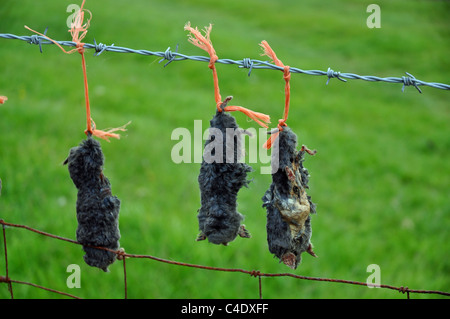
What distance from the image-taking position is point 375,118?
286 inches

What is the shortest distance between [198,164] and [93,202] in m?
4.11

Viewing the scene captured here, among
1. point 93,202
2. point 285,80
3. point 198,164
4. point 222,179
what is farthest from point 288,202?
point 198,164

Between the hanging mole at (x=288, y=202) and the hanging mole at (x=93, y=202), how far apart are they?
587 mm

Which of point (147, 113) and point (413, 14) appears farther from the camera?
point (413, 14)

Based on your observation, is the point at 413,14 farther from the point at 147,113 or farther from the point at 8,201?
the point at 8,201

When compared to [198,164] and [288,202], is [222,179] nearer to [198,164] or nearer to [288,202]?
[288,202]

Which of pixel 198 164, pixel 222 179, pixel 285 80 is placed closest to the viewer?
pixel 285 80

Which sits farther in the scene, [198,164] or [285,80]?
[198,164]

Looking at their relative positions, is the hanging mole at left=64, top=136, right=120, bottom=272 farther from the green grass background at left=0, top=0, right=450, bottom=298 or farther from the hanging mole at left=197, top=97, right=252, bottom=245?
the green grass background at left=0, top=0, right=450, bottom=298

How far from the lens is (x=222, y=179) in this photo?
1.57 meters

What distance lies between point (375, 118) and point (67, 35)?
633 centimetres

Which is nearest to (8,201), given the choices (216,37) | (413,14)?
(216,37)

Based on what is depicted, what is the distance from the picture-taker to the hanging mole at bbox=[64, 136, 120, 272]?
1.61 m
